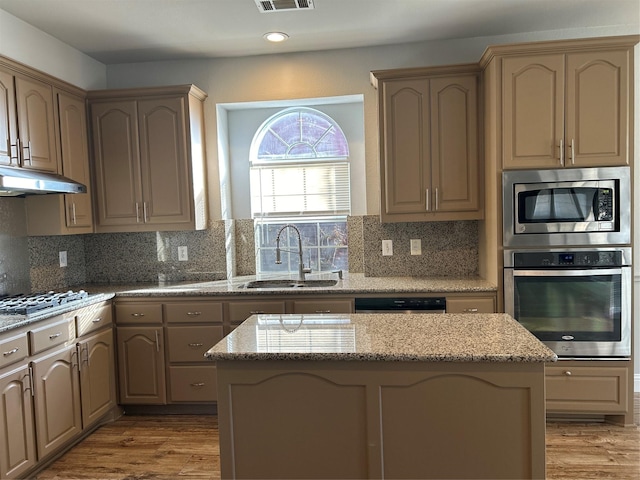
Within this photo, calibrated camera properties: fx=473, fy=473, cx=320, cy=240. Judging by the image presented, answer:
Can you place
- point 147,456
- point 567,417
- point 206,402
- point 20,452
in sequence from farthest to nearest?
point 206,402 → point 567,417 → point 147,456 → point 20,452

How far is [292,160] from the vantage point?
404 cm

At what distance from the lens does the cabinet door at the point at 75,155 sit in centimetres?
330

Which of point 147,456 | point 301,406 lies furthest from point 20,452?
point 301,406

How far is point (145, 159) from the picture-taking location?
358 centimetres

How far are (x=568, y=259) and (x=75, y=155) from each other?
11.3 feet

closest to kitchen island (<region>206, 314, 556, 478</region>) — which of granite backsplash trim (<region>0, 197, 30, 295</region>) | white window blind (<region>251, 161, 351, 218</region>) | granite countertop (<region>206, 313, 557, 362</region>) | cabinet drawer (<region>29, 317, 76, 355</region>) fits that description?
granite countertop (<region>206, 313, 557, 362</region>)

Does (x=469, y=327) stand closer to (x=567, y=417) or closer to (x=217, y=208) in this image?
(x=567, y=417)

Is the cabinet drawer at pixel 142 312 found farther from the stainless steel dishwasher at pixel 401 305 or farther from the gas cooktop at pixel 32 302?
the stainless steel dishwasher at pixel 401 305

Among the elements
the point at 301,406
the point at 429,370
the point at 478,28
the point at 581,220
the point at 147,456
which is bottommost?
the point at 147,456

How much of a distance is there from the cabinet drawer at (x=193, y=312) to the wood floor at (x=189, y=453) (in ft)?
2.34

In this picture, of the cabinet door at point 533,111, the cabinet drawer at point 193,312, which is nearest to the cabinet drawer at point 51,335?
the cabinet drawer at point 193,312

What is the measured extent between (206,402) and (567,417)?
2.44 metres

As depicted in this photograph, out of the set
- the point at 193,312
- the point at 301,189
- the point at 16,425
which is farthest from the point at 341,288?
the point at 16,425

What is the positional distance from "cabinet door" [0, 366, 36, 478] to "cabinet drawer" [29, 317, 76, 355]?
137 millimetres
